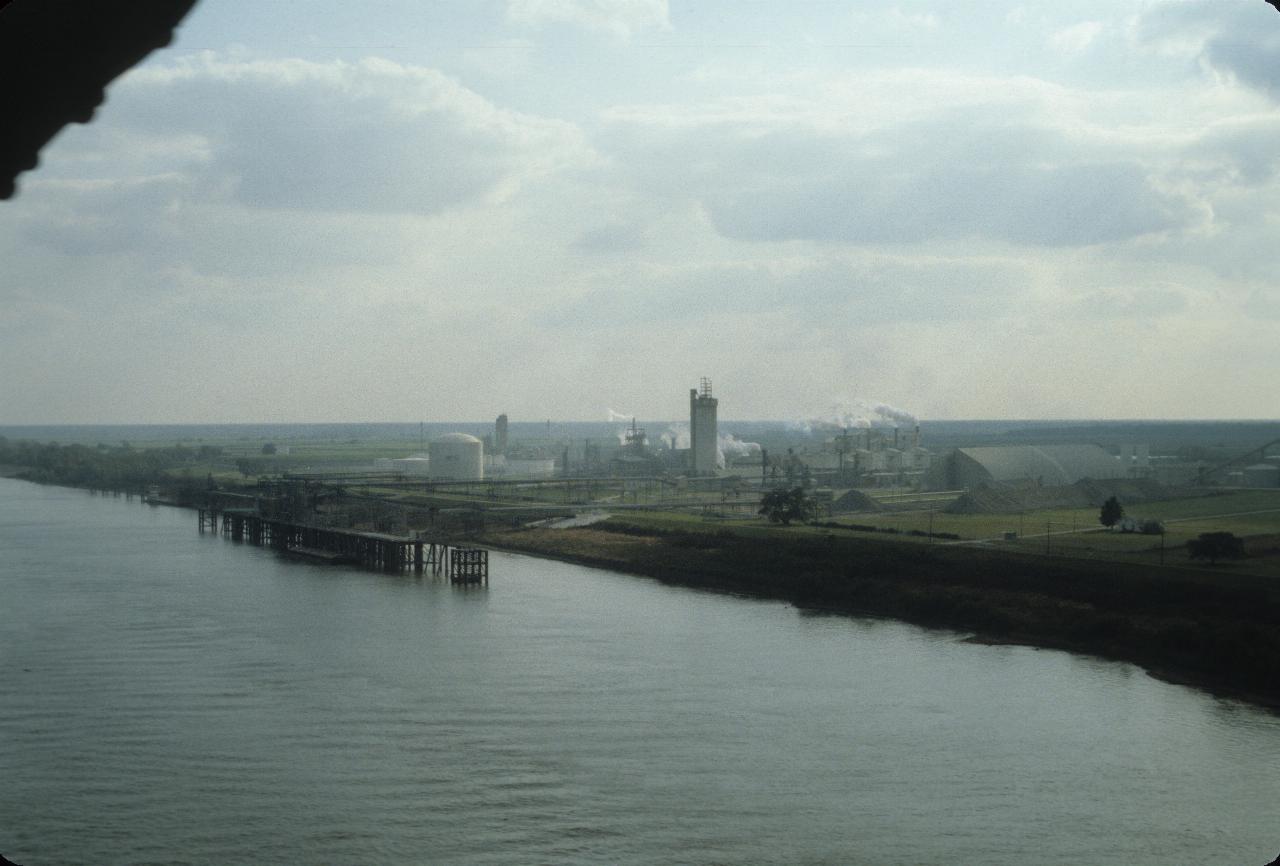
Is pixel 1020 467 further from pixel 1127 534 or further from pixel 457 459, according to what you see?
pixel 457 459

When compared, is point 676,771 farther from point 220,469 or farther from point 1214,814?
point 220,469

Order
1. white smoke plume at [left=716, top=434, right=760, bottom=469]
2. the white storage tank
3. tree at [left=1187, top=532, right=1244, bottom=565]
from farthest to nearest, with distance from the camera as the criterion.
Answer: the white storage tank, white smoke plume at [left=716, top=434, right=760, bottom=469], tree at [left=1187, top=532, right=1244, bottom=565]

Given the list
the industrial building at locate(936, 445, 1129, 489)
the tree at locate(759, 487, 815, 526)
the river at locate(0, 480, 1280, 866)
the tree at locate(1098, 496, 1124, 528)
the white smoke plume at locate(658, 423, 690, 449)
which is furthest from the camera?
the white smoke plume at locate(658, 423, 690, 449)

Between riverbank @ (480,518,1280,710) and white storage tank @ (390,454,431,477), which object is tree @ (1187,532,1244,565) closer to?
riverbank @ (480,518,1280,710)

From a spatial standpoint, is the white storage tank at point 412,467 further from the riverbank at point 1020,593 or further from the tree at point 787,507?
the riverbank at point 1020,593

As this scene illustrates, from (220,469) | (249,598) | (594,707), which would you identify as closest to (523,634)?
(594,707)

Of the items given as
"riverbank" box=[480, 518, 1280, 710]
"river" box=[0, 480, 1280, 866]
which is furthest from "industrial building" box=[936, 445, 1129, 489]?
"river" box=[0, 480, 1280, 866]

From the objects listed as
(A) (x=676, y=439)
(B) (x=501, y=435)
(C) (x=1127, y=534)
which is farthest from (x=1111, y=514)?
(B) (x=501, y=435)

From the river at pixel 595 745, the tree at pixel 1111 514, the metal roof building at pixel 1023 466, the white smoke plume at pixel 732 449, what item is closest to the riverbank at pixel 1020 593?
the river at pixel 595 745
